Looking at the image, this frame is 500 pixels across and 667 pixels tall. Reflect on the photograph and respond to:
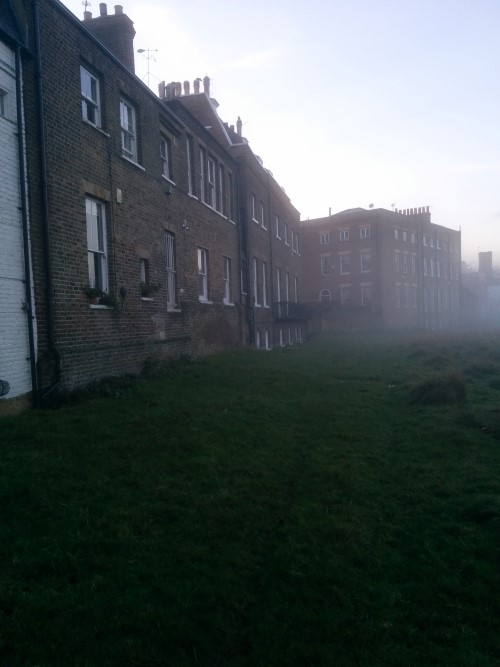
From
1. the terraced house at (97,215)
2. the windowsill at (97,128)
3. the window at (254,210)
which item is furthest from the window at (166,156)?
the window at (254,210)

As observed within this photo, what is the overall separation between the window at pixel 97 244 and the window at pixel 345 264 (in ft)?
135

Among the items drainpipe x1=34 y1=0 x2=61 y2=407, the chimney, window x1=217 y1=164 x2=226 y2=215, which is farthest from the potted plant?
window x1=217 y1=164 x2=226 y2=215

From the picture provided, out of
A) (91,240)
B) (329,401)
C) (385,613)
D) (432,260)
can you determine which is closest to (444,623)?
(385,613)

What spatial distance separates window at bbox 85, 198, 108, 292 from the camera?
11.7 meters

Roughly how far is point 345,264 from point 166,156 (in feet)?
121

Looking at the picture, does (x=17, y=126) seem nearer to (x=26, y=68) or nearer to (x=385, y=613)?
(x=26, y=68)

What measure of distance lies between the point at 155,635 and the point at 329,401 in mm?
8855

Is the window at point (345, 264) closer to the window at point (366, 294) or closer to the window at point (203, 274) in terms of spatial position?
the window at point (366, 294)

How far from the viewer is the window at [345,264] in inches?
2030

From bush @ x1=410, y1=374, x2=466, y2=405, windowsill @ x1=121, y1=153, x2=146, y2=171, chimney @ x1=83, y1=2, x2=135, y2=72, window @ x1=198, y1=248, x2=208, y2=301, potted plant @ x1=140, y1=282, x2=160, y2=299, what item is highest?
chimney @ x1=83, y1=2, x2=135, y2=72

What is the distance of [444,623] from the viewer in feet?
12.8

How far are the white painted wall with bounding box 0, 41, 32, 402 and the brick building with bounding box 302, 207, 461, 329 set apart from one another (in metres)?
38.7

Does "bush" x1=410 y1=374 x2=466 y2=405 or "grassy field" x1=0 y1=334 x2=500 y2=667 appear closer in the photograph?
"grassy field" x1=0 y1=334 x2=500 y2=667

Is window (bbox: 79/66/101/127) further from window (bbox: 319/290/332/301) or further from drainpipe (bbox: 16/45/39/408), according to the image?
Answer: window (bbox: 319/290/332/301)
